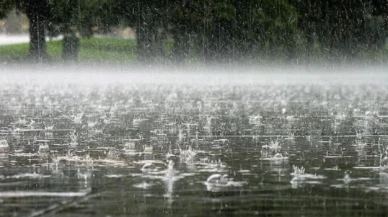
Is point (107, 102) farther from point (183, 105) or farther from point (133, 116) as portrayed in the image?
point (133, 116)

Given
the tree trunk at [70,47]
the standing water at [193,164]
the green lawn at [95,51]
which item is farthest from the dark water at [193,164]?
the green lawn at [95,51]

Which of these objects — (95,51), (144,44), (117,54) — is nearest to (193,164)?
(144,44)

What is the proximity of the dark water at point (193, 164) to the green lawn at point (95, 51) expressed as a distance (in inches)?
1370

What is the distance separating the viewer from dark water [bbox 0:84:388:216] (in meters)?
6.38

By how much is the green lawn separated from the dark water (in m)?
34.8

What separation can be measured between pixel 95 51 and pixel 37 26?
293 inches

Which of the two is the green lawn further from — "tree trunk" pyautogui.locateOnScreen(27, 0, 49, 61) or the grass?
"tree trunk" pyautogui.locateOnScreen(27, 0, 49, 61)

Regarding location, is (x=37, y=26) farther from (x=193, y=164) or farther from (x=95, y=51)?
(x=193, y=164)

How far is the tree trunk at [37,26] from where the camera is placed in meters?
48.3

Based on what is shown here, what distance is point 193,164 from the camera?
8852 mm

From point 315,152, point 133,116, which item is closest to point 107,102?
point 133,116

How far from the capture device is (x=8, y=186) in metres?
7.26

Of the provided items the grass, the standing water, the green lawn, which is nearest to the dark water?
the standing water

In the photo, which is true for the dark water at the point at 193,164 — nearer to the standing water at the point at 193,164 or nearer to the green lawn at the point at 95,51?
the standing water at the point at 193,164
